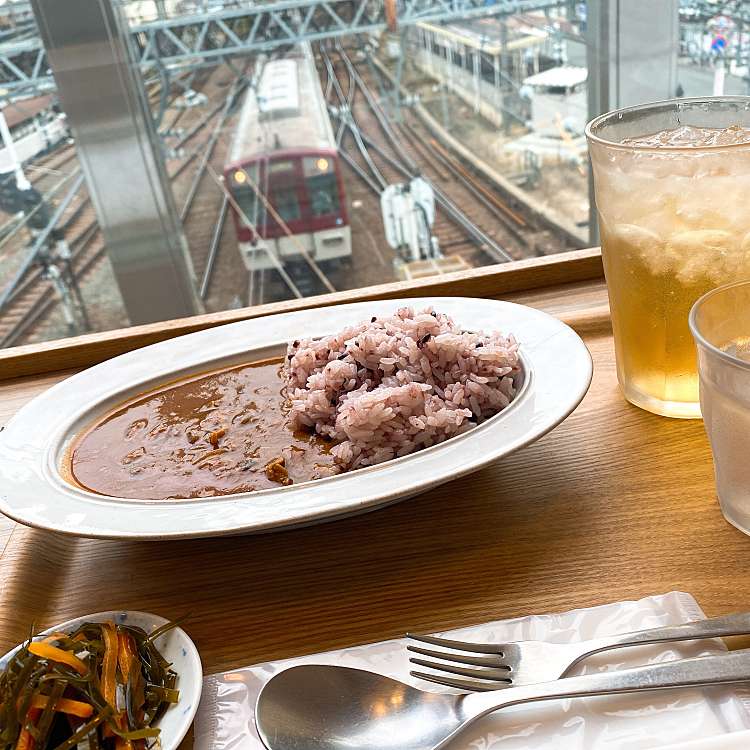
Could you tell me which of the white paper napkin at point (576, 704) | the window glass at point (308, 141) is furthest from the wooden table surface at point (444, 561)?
the window glass at point (308, 141)

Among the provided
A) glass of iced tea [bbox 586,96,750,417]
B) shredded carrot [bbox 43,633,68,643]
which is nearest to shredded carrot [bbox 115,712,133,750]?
shredded carrot [bbox 43,633,68,643]

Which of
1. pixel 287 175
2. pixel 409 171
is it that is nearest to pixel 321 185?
pixel 287 175

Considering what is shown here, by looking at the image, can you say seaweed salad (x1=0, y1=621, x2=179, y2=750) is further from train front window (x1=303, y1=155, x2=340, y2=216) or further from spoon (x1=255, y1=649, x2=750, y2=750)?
train front window (x1=303, y1=155, x2=340, y2=216)

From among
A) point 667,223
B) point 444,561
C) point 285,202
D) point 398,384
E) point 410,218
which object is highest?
point 667,223

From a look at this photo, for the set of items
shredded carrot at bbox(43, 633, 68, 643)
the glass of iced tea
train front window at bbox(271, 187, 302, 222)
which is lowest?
train front window at bbox(271, 187, 302, 222)

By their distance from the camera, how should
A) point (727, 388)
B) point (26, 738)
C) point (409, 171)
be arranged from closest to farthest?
point (26, 738), point (727, 388), point (409, 171)

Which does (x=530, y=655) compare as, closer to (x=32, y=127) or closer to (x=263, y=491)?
(x=263, y=491)

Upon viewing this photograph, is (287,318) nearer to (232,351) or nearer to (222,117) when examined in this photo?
(232,351)

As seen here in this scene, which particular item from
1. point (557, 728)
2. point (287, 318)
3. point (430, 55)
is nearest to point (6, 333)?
point (430, 55)
